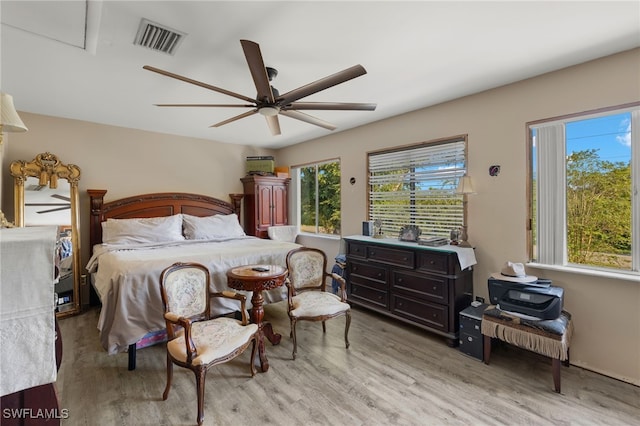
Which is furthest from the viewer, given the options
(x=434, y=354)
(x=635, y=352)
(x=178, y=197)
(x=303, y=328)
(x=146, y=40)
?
(x=178, y=197)

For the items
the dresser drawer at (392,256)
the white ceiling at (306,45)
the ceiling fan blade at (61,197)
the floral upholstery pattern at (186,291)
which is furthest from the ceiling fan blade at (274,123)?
the ceiling fan blade at (61,197)

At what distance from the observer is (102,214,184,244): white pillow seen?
3744 millimetres

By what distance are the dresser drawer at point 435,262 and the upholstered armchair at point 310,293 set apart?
86 centimetres

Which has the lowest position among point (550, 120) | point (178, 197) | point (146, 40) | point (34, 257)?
point (34, 257)

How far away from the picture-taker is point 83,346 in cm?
280

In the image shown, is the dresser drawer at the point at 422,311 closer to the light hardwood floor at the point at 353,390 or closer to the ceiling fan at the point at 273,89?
the light hardwood floor at the point at 353,390

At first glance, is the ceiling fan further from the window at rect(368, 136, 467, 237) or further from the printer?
the printer

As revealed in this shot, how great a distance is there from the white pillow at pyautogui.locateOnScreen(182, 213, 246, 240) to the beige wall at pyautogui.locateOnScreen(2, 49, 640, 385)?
721mm

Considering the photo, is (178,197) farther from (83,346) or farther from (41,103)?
(83,346)

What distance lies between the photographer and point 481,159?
306 centimetres

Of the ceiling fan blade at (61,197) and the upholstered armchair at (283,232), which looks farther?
the upholstered armchair at (283,232)

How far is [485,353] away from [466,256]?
866 mm

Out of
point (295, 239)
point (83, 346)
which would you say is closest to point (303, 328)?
point (83, 346)

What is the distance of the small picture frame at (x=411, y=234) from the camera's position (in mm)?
3389
